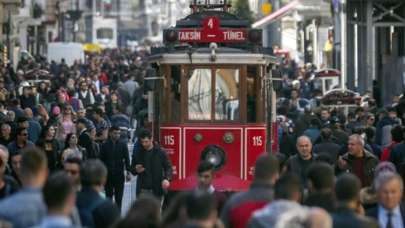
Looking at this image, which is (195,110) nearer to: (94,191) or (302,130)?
(302,130)

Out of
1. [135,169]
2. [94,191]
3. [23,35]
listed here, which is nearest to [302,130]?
[135,169]

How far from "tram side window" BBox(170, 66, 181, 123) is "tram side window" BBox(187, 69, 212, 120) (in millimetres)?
164

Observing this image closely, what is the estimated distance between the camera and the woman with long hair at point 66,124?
94.4 feet

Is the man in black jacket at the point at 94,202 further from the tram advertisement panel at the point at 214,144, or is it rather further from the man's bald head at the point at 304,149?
the tram advertisement panel at the point at 214,144

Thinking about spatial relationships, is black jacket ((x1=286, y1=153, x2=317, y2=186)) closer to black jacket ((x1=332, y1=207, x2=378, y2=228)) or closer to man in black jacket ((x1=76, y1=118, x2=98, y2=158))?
man in black jacket ((x1=76, y1=118, x2=98, y2=158))

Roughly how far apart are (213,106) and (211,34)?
1.50 metres

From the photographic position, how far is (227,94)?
80.8 feet

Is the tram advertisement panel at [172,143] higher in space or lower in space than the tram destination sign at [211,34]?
lower

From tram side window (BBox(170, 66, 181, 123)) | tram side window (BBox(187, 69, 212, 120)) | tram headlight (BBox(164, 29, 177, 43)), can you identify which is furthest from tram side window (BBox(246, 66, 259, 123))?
tram headlight (BBox(164, 29, 177, 43))

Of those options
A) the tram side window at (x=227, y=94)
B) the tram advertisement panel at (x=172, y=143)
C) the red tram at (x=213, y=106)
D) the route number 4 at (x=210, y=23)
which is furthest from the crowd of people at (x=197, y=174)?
the route number 4 at (x=210, y=23)

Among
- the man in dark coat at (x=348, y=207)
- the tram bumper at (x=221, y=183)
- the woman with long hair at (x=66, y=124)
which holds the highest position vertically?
the woman with long hair at (x=66, y=124)

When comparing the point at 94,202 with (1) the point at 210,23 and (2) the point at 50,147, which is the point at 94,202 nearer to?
(2) the point at 50,147

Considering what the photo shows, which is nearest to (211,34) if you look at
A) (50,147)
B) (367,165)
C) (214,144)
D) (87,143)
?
(214,144)

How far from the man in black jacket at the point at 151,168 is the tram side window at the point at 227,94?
2496mm
